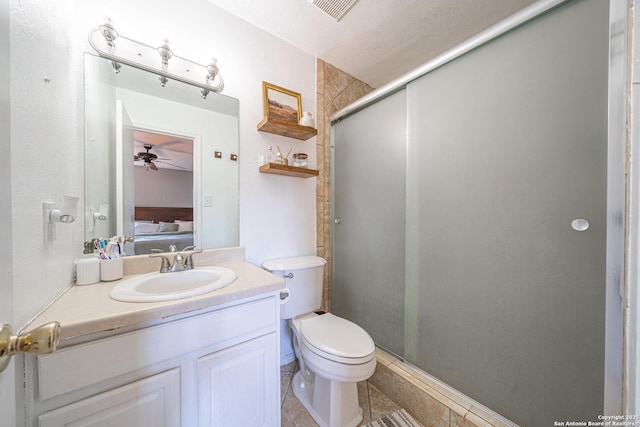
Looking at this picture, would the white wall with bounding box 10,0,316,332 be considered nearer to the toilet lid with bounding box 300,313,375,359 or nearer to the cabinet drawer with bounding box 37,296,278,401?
the cabinet drawer with bounding box 37,296,278,401

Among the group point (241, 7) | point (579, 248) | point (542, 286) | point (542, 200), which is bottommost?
point (542, 286)

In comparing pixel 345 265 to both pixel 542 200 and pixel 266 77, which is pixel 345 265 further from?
pixel 266 77

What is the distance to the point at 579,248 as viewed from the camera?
775 millimetres

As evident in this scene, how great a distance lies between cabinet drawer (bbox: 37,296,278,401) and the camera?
0.57m

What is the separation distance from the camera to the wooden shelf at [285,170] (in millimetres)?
1370

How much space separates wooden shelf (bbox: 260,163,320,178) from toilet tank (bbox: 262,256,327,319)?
591mm

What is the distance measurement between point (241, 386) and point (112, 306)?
0.54 m

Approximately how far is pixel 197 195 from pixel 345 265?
1132 millimetres

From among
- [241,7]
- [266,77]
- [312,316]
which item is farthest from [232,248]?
[241,7]

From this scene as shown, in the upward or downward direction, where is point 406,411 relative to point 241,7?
downward

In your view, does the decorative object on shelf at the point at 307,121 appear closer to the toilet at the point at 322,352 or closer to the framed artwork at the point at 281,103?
the framed artwork at the point at 281,103

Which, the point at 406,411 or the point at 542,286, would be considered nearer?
the point at 542,286

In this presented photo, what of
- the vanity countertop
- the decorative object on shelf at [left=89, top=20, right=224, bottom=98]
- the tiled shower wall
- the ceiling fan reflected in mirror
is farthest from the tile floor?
the decorative object on shelf at [left=89, top=20, right=224, bottom=98]

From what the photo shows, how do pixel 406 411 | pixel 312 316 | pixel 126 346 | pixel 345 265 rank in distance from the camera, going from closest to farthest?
pixel 126 346, pixel 406 411, pixel 312 316, pixel 345 265
